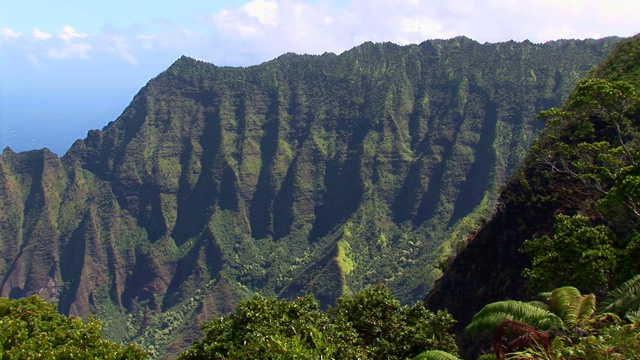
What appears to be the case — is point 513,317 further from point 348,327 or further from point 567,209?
point 567,209

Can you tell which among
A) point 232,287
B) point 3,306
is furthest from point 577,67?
point 3,306

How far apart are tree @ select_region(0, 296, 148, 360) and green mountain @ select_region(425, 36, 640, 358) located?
76.0ft

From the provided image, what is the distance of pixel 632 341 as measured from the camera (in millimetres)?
12578

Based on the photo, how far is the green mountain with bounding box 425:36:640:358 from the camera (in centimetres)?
2691

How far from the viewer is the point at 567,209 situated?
159 ft

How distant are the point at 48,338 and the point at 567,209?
43825 mm

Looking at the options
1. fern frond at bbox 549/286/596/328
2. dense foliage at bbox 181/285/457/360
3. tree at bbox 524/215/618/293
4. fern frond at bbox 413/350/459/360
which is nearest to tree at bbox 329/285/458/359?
dense foliage at bbox 181/285/457/360

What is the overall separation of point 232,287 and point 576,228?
15940 cm

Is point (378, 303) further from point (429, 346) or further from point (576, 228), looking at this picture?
point (576, 228)

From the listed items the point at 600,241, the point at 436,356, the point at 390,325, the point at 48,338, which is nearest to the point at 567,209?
the point at 600,241

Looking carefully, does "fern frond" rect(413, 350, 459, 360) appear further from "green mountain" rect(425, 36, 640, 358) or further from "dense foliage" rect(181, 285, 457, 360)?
"green mountain" rect(425, 36, 640, 358)

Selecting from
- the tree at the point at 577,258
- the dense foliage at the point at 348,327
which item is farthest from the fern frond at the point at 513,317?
the tree at the point at 577,258

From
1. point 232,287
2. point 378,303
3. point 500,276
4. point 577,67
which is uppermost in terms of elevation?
point 577,67

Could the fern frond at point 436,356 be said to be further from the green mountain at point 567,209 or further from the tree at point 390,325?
the green mountain at point 567,209
